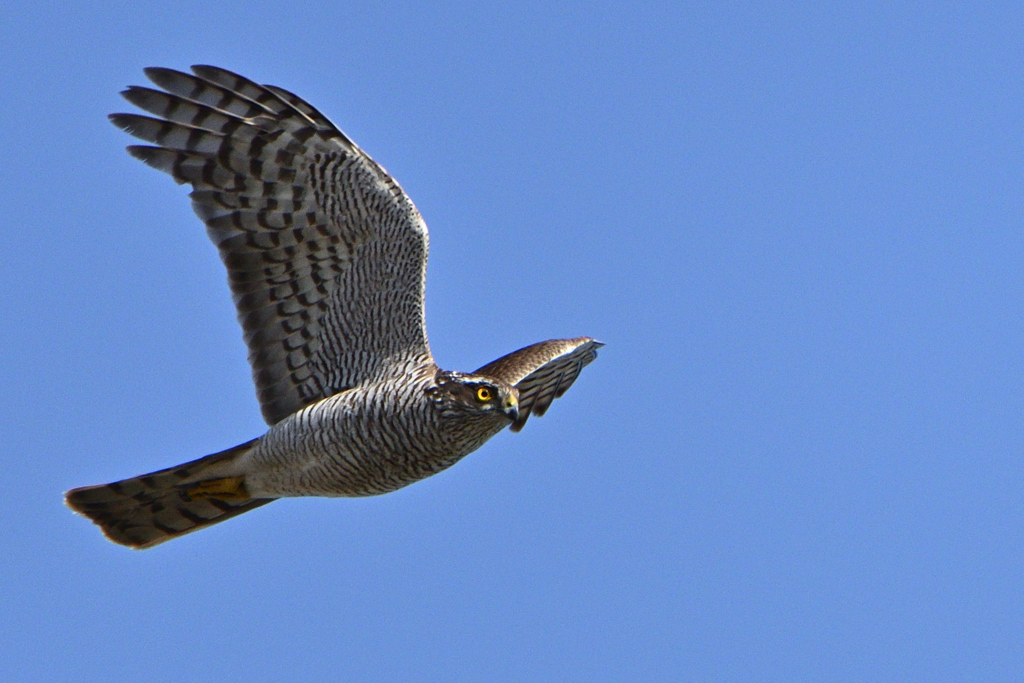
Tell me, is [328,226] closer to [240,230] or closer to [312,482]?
[240,230]

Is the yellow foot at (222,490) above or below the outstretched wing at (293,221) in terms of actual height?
below

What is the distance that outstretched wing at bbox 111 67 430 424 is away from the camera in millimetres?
11711

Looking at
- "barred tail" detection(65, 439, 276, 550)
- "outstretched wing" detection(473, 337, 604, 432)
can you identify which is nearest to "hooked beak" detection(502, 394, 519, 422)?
"outstretched wing" detection(473, 337, 604, 432)

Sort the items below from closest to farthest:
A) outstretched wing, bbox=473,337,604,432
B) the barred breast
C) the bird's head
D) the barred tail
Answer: the bird's head → the barred breast → the barred tail → outstretched wing, bbox=473,337,604,432

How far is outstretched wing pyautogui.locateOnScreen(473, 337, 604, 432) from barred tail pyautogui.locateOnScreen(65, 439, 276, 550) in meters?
2.11

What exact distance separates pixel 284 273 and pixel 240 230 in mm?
463

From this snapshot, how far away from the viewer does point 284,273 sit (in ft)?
39.8

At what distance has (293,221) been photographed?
1194 centimetres

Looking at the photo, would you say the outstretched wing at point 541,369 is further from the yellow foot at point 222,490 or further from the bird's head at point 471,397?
the yellow foot at point 222,490

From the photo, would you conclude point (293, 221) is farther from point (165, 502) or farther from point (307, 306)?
point (165, 502)

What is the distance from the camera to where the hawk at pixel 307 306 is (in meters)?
11.7

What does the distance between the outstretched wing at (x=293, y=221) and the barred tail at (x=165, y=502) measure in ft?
2.08

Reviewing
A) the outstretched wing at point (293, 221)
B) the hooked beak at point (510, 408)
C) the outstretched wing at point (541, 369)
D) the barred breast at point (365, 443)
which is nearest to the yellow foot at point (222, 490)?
the barred breast at point (365, 443)

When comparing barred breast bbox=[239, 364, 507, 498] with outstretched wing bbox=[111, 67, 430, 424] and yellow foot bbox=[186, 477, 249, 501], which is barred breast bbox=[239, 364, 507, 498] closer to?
yellow foot bbox=[186, 477, 249, 501]
